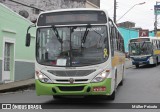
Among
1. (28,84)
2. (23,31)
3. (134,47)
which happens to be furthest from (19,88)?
(134,47)

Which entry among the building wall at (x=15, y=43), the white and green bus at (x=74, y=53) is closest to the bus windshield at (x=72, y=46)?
the white and green bus at (x=74, y=53)

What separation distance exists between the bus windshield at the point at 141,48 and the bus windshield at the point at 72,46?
2390 cm

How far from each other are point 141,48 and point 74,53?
24.5 m

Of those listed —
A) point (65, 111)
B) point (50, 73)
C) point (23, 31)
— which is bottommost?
point (65, 111)

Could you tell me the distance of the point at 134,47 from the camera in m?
35.9

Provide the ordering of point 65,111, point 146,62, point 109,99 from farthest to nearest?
1. point 146,62
2. point 109,99
3. point 65,111

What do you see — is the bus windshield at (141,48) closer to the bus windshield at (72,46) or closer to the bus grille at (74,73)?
the bus windshield at (72,46)

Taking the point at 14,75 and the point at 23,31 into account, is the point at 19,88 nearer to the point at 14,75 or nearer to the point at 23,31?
the point at 14,75

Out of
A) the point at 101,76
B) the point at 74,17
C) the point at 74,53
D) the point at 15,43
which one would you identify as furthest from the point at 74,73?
the point at 15,43

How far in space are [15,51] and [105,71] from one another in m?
12.6

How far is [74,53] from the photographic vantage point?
12078 mm

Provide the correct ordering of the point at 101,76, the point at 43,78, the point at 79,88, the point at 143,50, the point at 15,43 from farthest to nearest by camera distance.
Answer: the point at 143,50, the point at 15,43, the point at 43,78, the point at 101,76, the point at 79,88

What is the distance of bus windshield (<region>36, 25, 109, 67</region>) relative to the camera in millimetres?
12000

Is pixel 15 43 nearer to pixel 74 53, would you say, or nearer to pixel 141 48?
pixel 74 53
